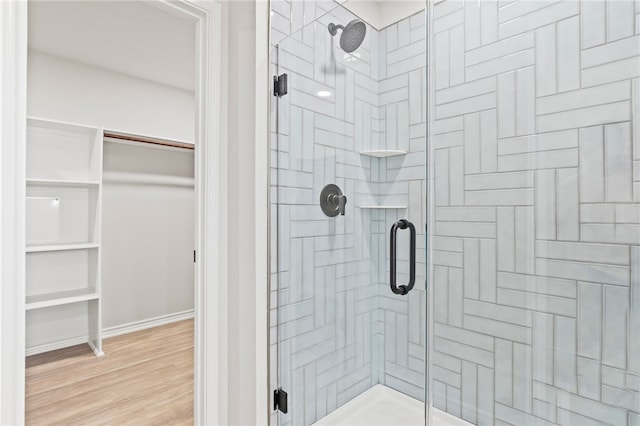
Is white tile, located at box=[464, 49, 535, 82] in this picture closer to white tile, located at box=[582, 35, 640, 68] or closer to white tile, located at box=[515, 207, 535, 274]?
white tile, located at box=[582, 35, 640, 68]

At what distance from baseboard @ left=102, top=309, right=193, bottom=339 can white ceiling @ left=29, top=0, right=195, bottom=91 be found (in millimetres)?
2504

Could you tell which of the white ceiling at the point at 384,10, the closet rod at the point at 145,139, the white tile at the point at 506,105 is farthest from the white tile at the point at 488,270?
the closet rod at the point at 145,139

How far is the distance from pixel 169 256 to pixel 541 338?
12.4 ft

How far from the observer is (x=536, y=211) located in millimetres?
990

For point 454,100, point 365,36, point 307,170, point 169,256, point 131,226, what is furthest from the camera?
point 169,256

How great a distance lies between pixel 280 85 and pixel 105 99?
2.58m

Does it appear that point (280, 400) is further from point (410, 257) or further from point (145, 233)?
point (145, 233)

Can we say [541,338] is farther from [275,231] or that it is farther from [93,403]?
[93,403]

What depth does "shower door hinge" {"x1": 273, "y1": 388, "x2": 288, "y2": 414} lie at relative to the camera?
1585mm

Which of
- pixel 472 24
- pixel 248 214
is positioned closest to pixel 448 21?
pixel 472 24

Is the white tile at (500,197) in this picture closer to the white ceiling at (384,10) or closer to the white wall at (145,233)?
the white ceiling at (384,10)

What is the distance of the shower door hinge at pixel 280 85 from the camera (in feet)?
5.25

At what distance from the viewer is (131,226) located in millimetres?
3703

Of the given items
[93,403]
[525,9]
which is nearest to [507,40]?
[525,9]
